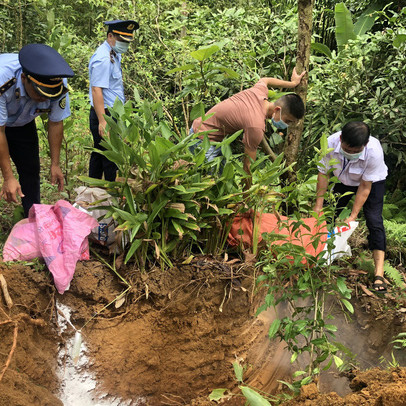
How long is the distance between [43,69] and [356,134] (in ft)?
6.80

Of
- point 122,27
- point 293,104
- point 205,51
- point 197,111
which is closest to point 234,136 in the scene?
point 197,111

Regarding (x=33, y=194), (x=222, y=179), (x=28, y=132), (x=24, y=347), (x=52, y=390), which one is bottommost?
(x=52, y=390)

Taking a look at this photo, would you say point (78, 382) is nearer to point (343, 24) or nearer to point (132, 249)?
point (132, 249)

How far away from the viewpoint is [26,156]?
3.43 metres

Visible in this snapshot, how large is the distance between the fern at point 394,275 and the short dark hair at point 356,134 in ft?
3.61

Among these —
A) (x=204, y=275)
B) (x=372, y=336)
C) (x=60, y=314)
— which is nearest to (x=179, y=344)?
(x=204, y=275)

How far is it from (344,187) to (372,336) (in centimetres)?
115

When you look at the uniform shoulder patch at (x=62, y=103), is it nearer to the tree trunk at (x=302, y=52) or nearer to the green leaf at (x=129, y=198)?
the green leaf at (x=129, y=198)

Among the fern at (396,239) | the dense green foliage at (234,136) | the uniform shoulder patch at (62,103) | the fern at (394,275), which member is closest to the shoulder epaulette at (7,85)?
the uniform shoulder patch at (62,103)

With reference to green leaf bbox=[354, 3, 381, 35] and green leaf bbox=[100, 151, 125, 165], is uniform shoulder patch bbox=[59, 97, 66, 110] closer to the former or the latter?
green leaf bbox=[100, 151, 125, 165]

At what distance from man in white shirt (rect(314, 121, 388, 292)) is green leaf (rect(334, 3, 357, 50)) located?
2.63 m

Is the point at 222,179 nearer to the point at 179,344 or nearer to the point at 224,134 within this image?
the point at 224,134

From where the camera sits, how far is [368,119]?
4539 mm

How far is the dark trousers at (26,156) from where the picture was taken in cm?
335
